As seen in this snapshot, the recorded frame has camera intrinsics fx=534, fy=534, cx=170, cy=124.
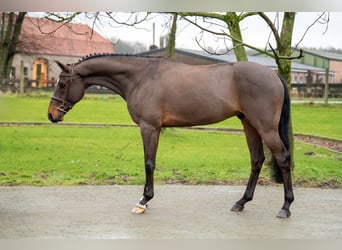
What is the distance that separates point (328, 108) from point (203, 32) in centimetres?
178

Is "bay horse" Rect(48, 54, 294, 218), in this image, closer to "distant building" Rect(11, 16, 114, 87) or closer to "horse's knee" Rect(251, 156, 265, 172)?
"horse's knee" Rect(251, 156, 265, 172)

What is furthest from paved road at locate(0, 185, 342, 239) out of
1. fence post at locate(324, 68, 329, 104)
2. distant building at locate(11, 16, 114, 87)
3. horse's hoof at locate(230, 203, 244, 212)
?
distant building at locate(11, 16, 114, 87)

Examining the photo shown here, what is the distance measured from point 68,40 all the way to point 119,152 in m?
1.53

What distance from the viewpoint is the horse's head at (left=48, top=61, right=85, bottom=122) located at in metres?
4.98

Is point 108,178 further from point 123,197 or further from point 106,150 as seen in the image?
point 123,197

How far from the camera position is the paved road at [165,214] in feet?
14.1

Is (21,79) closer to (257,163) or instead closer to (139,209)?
(139,209)

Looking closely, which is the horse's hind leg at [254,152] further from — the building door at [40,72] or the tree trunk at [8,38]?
the tree trunk at [8,38]

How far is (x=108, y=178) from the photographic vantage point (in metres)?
6.54

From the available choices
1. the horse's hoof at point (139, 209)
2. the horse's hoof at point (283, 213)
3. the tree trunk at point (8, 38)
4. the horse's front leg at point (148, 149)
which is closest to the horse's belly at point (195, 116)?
the horse's front leg at point (148, 149)

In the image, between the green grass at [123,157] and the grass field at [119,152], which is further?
the green grass at [123,157]

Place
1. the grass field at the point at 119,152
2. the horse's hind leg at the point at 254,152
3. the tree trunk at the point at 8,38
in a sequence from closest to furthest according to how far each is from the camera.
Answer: the horse's hind leg at the point at 254,152
the grass field at the point at 119,152
the tree trunk at the point at 8,38

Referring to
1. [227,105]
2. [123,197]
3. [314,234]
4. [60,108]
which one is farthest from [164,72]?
[314,234]

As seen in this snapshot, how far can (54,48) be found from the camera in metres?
6.52
